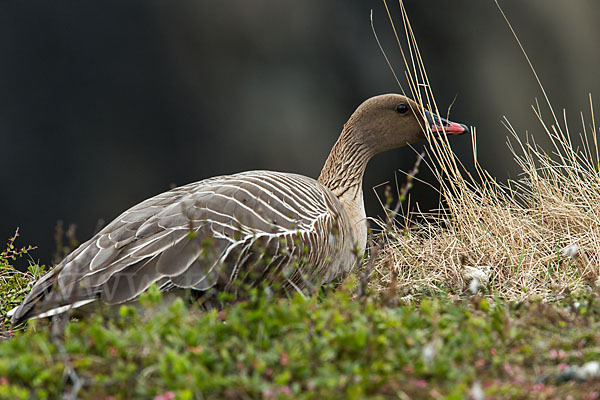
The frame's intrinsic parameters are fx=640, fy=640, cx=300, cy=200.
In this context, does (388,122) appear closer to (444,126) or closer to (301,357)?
(444,126)

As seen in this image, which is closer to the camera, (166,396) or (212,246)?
(166,396)

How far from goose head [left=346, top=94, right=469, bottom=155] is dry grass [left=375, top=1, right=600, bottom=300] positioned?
0.17 m

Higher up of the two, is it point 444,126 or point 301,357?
point 444,126

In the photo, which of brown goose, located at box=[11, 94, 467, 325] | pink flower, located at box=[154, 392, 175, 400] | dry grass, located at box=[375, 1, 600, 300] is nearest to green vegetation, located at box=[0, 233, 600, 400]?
pink flower, located at box=[154, 392, 175, 400]

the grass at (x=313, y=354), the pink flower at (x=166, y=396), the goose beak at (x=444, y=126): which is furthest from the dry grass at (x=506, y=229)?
the pink flower at (x=166, y=396)

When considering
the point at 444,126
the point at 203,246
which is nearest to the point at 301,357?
the point at 203,246

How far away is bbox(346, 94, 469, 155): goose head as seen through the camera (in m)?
5.38

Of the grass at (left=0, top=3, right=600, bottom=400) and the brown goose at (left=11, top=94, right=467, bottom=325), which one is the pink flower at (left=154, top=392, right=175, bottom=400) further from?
the brown goose at (left=11, top=94, right=467, bottom=325)

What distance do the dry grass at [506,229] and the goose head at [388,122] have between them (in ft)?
0.56

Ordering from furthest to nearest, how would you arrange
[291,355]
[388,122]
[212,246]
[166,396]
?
[388,122] → [212,246] → [291,355] → [166,396]

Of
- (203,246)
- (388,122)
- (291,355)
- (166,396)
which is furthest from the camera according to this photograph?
(388,122)

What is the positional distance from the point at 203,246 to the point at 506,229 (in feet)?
10.5

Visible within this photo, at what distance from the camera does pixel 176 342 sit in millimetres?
2465

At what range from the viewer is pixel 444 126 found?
5449 millimetres
